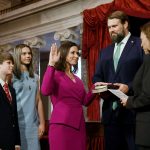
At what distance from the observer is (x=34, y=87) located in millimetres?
3781

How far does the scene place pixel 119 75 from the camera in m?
3.06

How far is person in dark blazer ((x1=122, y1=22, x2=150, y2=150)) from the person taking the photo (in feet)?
7.88

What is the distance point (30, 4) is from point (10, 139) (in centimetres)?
482

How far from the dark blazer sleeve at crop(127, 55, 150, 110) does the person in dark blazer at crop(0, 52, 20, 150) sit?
1283 millimetres

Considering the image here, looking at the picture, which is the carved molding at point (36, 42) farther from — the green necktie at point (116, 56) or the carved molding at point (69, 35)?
the green necktie at point (116, 56)

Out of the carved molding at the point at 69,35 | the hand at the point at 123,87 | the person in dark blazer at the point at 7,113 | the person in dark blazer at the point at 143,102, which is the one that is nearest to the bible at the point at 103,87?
the hand at the point at 123,87

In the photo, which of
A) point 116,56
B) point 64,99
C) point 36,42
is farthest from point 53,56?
point 36,42

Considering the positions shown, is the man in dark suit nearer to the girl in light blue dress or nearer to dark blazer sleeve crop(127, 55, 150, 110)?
dark blazer sleeve crop(127, 55, 150, 110)

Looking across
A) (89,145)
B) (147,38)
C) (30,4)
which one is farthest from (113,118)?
(30,4)

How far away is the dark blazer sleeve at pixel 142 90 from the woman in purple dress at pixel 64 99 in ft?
2.80

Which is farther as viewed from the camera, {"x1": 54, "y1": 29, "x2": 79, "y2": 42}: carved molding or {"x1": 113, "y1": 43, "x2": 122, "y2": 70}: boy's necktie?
{"x1": 54, "y1": 29, "x2": 79, "y2": 42}: carved molding

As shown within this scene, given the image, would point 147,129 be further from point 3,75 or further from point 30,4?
point 30,4

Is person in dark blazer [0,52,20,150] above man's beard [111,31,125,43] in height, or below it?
below

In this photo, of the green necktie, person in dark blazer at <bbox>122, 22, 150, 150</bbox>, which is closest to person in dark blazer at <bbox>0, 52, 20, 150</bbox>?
the green necktie
